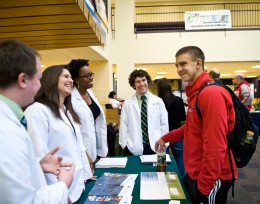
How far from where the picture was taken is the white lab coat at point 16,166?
0.72 m

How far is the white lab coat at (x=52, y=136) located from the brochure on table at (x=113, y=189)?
0.11m

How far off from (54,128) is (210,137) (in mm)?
914

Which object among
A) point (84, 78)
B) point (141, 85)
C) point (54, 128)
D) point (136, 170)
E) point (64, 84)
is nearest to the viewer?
point (54, 128)

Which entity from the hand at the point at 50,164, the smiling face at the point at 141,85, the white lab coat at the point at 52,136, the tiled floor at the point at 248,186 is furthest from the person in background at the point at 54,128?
the tiled floor at the point at 248,186

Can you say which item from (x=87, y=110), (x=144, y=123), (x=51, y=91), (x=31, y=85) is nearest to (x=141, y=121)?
(x=144, y=123)

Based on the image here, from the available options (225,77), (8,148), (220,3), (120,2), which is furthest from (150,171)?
(225,77)

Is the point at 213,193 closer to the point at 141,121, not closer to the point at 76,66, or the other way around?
the point at 141,121

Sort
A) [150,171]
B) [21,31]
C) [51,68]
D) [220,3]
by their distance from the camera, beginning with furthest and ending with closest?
[220,3]
[21,31]
[150,171]
[51,68]

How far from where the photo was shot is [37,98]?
1627mm

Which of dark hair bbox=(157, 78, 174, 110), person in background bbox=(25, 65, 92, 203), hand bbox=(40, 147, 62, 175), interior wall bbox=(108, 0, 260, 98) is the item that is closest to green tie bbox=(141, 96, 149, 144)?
dark hair bbox=(157, 78, 174, 110)

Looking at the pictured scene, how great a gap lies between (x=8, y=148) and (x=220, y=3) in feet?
44.6

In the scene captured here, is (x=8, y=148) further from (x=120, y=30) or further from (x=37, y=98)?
(x=120, y=30)

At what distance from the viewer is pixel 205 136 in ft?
4.51

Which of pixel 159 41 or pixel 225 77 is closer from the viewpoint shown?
pixel 159 41
